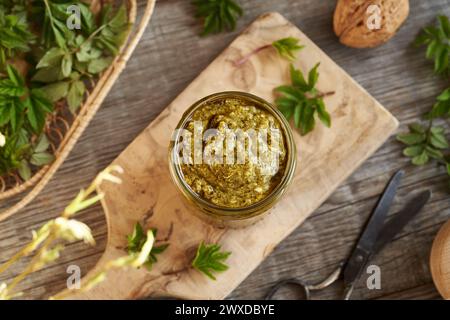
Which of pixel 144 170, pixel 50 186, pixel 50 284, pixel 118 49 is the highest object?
pixel 118 49

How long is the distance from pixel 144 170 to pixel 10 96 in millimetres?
432

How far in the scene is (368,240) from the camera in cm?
169

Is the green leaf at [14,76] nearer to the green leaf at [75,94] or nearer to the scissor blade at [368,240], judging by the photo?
the green leaf at [75,94]

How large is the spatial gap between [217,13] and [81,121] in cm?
55

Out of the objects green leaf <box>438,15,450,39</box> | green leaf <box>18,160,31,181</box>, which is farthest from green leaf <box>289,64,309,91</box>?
green leaf <box>18,160,31,181</box>

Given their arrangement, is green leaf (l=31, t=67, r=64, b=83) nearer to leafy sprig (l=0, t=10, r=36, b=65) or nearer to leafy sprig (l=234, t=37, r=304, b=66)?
leafy sprig (l=0, t=10, r=36, b=65)

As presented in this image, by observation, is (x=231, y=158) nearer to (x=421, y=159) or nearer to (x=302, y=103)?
(x=302, y=103)

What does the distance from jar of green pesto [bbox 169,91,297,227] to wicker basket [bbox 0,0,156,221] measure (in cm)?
39

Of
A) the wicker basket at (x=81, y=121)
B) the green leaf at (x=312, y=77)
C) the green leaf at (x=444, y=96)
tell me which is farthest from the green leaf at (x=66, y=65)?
the green leaf at (x=444, y=96)

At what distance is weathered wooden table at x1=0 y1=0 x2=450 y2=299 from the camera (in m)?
1.70

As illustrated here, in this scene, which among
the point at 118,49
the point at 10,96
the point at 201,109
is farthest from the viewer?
the point at 118,49

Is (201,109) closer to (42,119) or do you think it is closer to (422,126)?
(42,119)

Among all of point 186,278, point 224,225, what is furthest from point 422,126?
point 186,278

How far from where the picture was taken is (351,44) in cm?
175
